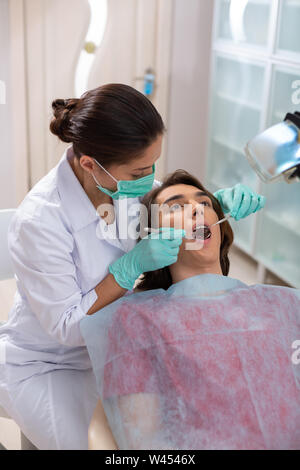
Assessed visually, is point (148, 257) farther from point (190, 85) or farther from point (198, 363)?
point (190, 85)

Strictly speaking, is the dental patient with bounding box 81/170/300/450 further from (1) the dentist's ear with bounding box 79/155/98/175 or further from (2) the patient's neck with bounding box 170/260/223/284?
(1) the dentist's ear with bounding box 79/155/98/175

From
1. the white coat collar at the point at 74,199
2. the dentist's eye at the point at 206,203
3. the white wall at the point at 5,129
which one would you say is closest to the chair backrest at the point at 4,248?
the white coat collar at the point at 74,199

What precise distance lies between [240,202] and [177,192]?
0.60ft

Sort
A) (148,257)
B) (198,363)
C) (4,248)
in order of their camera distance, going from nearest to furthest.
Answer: (198,363) < (148,257) < (4,248)

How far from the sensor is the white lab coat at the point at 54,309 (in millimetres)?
1199

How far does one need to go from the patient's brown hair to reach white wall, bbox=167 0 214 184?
2059 millimetres

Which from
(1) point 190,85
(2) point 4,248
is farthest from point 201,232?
(1) point 190,85

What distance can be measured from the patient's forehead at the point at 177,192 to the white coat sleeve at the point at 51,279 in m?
0.31

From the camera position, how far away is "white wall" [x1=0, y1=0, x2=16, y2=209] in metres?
2.90

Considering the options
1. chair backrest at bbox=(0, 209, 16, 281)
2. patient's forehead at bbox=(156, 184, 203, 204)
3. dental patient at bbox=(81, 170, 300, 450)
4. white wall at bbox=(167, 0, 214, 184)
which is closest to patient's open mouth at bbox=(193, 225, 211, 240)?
dental patient at bbox=(81, 170, 300, 450)

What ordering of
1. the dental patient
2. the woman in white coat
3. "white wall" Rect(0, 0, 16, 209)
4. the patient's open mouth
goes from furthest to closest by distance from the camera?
"white wall" Rect(0, 0, 16, 209), the patient's open mouth, the woman in white coat, the dental patient

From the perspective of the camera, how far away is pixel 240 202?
147cm
